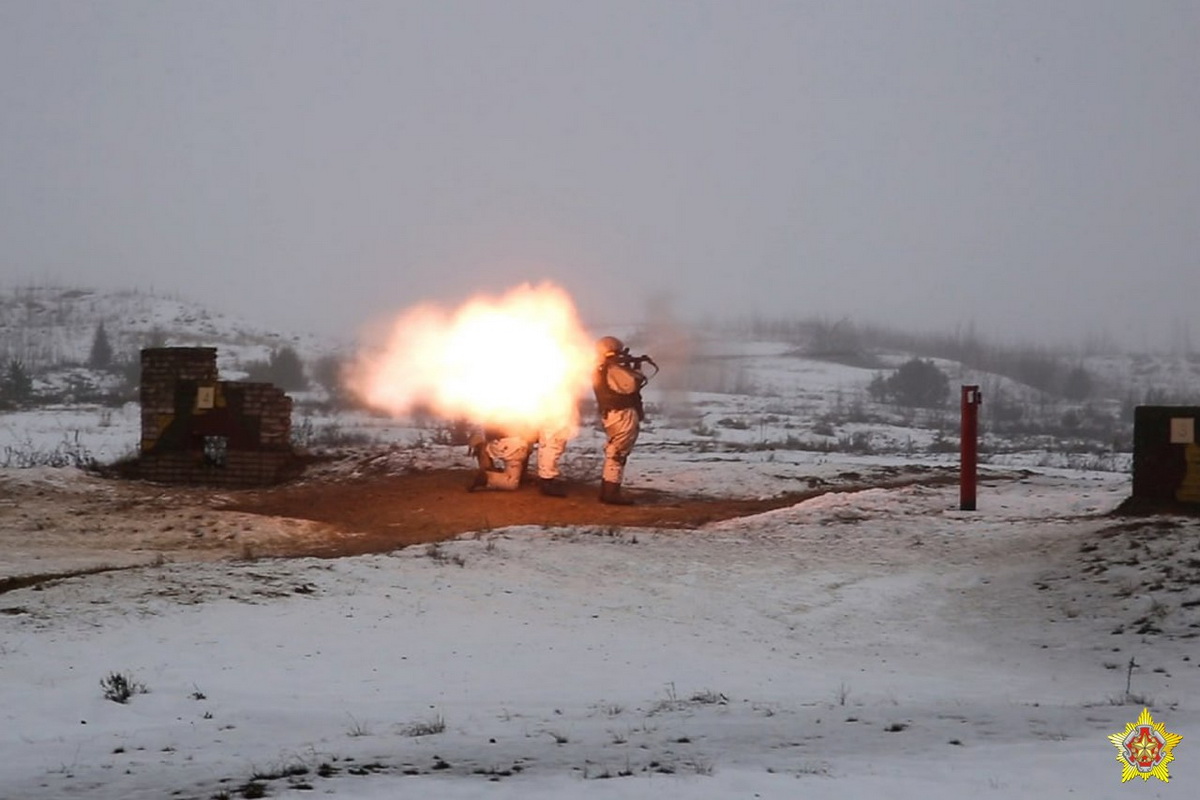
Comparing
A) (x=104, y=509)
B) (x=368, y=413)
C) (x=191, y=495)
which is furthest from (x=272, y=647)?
(x=368, y=413)

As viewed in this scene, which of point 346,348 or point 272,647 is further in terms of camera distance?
point 346,348

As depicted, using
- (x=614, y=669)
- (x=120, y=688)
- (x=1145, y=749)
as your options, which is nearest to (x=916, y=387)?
(x=614, y=669)

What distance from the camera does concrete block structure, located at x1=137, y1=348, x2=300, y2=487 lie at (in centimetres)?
2042

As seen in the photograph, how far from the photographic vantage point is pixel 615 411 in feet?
58.2

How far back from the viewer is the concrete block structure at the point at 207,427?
20.4 metres

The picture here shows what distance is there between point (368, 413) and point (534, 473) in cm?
3479

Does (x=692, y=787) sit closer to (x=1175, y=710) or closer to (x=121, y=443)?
(x=1175, y=710)

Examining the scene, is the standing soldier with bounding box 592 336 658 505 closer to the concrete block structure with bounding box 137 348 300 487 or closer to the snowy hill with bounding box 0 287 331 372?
the concrete block structure with bounding box 137 348 300 487

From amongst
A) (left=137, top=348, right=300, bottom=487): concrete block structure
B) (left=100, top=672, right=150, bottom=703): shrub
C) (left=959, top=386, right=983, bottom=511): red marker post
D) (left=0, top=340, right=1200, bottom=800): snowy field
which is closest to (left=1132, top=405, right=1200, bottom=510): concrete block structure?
(left=0, top=340, right=1200, bottom=800): snowy field

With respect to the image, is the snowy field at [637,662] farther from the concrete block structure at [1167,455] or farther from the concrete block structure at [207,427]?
the concrete block structure at [207,427]

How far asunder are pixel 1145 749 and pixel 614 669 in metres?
3.74

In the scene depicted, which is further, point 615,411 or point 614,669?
point 615,411

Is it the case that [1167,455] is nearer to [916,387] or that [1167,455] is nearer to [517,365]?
[517,365]

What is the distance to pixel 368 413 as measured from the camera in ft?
175
